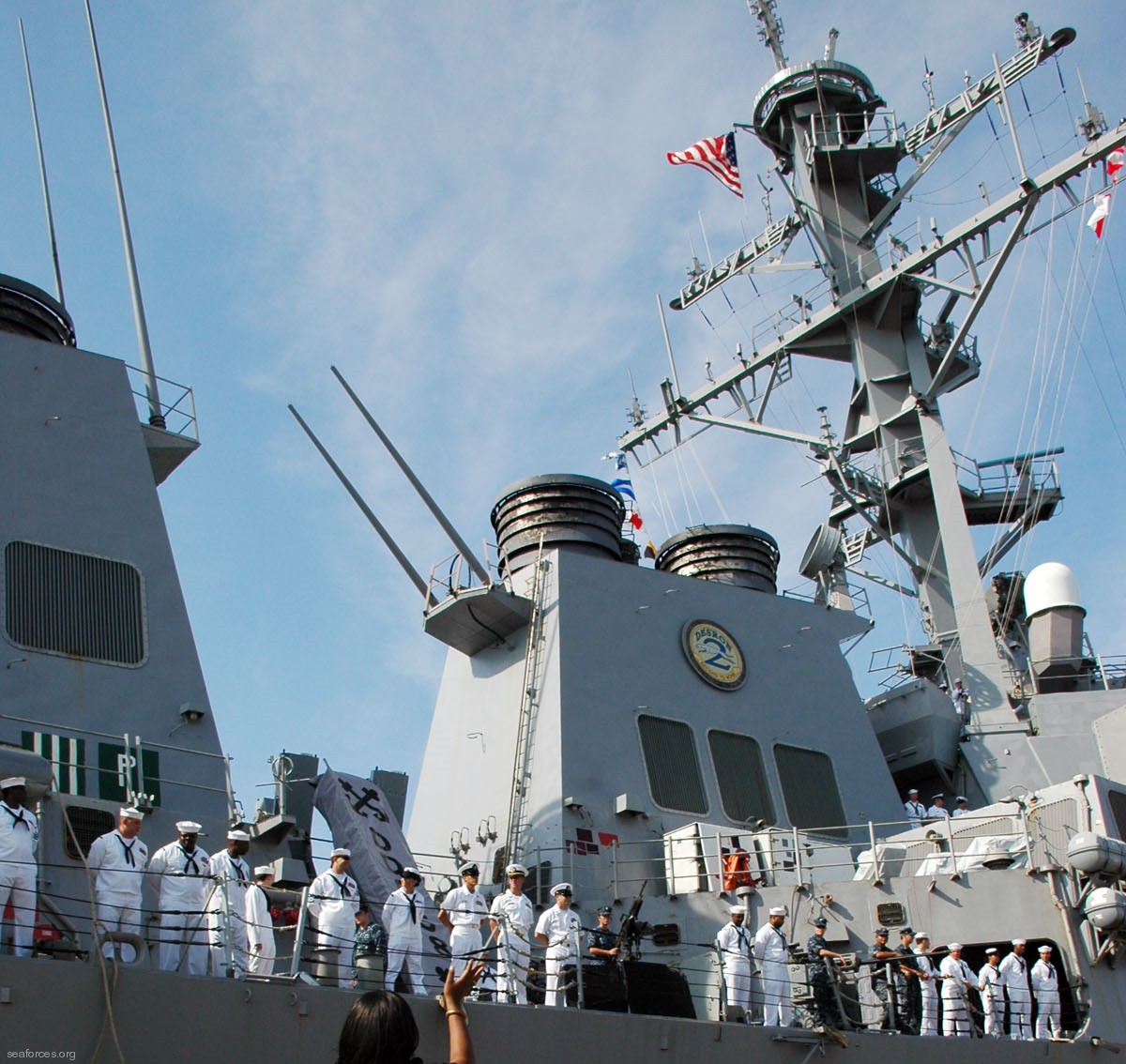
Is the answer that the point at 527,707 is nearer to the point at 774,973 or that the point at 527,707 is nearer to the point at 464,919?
the point at 774,973

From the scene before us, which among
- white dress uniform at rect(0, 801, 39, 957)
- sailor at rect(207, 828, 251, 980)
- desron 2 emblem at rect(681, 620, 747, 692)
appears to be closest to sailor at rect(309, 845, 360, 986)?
sailor at rect(207, 828, 251, 980)

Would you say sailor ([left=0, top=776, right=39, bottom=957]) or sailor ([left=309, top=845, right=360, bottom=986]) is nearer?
sailor ([left=0, top=776, right=39, bottom=957])

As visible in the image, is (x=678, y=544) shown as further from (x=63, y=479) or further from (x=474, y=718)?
(x=63, y=479)

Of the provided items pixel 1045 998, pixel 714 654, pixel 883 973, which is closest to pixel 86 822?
pixel 883 973

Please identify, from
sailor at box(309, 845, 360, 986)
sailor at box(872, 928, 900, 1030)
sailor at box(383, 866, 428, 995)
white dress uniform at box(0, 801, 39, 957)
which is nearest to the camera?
white dress uniform at box(0, 801, 39, 957)

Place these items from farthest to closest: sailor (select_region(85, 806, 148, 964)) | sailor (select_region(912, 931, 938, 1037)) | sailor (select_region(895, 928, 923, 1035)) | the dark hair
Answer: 1. sailor (select_region(912, 931, 938, 1037))
2. sailor (select_region(895, 928, 923, 1035))
3. sailor (select_region(85, 806, 148, 964))
4. the dark hair

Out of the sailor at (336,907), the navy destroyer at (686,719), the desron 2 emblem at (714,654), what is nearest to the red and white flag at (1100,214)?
the navy destroyer at (686,719)

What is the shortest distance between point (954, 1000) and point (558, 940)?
3.22 meters

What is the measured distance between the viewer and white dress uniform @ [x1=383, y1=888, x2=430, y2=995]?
8.01 metres

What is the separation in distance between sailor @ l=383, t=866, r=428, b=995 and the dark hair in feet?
18.2

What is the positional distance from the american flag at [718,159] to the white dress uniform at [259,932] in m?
15.2

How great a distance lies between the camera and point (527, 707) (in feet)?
44.7

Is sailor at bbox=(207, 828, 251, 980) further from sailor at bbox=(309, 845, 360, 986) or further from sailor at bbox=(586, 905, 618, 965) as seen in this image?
sailor at bbox=(586, 905, 618, 965)

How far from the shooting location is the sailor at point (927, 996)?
31.6ft
